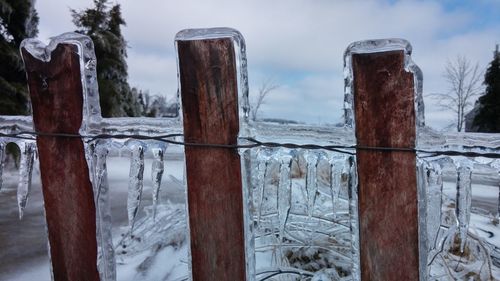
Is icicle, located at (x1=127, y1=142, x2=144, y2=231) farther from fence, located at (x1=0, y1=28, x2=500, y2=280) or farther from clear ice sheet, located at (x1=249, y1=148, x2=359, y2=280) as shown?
clear ice sheet, located at (x1=249, y1=148, x2=359, y2=280)

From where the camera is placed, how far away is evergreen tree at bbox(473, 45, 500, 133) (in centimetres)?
1606

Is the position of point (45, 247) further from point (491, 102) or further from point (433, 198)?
point (491, 102)

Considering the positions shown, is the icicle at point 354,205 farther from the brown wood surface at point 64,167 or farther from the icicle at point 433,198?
the brown wood surface at point 64,167

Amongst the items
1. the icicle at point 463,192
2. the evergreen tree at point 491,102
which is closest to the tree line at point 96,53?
the icicle at point 463,192

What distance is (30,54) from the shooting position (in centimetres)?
133

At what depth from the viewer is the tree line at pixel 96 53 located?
847cm

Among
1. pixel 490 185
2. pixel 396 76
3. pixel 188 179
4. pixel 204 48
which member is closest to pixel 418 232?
pixel 396 76

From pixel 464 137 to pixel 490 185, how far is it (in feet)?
19.6

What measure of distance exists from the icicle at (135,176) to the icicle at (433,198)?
0.98 metres

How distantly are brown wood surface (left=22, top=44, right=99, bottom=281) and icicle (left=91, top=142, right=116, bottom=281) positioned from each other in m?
0.03

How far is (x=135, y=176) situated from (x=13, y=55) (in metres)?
8.99

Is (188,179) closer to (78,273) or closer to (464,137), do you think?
(78,273)

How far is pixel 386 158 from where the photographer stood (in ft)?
3.58

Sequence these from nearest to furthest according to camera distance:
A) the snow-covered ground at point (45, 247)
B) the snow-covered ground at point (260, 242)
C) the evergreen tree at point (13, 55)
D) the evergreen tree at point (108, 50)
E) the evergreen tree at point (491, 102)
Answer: the snow-covered ground at point (260, 242) → the snow-covered ground at point (45, 247) → the evergreen tree at point (13, 55) → the evergreen tree at point (108, 50) → the evergreen tree at point (491, 102)
